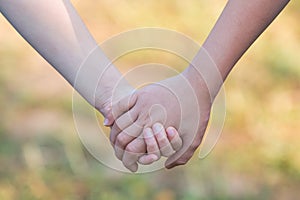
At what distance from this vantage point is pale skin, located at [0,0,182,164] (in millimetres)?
1993

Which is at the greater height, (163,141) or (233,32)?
(233,32)

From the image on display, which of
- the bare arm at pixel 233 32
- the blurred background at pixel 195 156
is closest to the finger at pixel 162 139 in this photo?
the bare arm at pixel 233 32

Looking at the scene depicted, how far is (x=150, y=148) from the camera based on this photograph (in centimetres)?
199

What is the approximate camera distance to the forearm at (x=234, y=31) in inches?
73.4

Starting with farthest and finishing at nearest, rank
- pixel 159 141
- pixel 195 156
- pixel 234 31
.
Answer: pixel 195 156
pixel 159 141
pixel 234 31

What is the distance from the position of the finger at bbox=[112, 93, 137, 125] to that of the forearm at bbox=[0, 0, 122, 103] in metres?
0.06

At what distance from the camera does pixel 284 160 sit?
111 inches

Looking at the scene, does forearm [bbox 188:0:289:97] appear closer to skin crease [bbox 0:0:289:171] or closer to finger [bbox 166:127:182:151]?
skin crease [bbox 0:0:289:171]

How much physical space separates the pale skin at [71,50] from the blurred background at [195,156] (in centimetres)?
68

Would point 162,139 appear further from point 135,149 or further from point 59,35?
point 59,35

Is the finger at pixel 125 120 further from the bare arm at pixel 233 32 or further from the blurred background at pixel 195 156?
the blurred background at pixel 195 156

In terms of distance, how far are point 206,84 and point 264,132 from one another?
1.05 metres

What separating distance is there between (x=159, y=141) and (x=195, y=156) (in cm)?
85

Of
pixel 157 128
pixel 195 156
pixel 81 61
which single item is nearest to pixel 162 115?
pixel 157 128
